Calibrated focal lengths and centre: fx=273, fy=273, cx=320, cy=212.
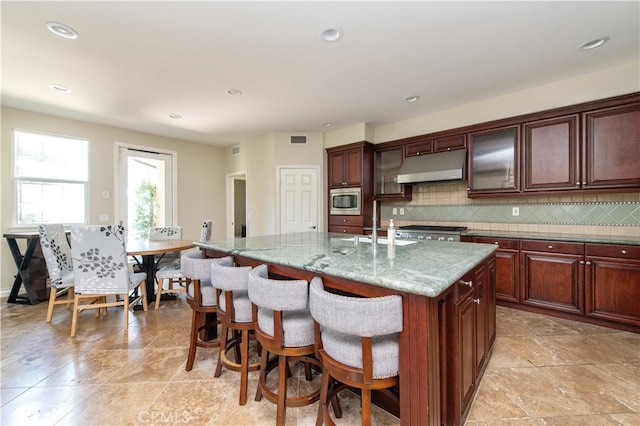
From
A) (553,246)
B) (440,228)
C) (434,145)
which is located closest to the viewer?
(553,246)

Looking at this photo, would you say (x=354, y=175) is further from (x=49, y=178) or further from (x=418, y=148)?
(x=49, y=178)

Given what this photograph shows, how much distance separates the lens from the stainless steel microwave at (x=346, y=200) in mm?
4559

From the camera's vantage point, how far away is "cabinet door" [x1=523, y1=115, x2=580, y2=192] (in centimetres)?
298

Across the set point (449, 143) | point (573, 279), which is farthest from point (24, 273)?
point (573, 279)

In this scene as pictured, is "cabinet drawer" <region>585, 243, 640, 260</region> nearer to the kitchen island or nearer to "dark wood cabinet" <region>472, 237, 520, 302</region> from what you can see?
"dark wood cabinet" <region>472, 237, 520, 302</region>

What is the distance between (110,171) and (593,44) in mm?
6456

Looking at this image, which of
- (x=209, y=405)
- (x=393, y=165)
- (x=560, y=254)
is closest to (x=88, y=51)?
(x=209, y=405)

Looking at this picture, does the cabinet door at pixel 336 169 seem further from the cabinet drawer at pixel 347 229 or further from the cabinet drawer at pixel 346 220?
the cabinet drawer at pixel 347 229

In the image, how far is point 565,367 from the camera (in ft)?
6.56

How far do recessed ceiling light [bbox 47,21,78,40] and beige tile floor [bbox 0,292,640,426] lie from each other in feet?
8.49

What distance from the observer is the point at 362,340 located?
1.10 meters

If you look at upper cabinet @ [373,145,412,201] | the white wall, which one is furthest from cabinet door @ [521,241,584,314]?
the white wall

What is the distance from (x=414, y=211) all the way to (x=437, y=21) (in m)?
2.87

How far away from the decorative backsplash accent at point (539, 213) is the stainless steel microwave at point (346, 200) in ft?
2.66
